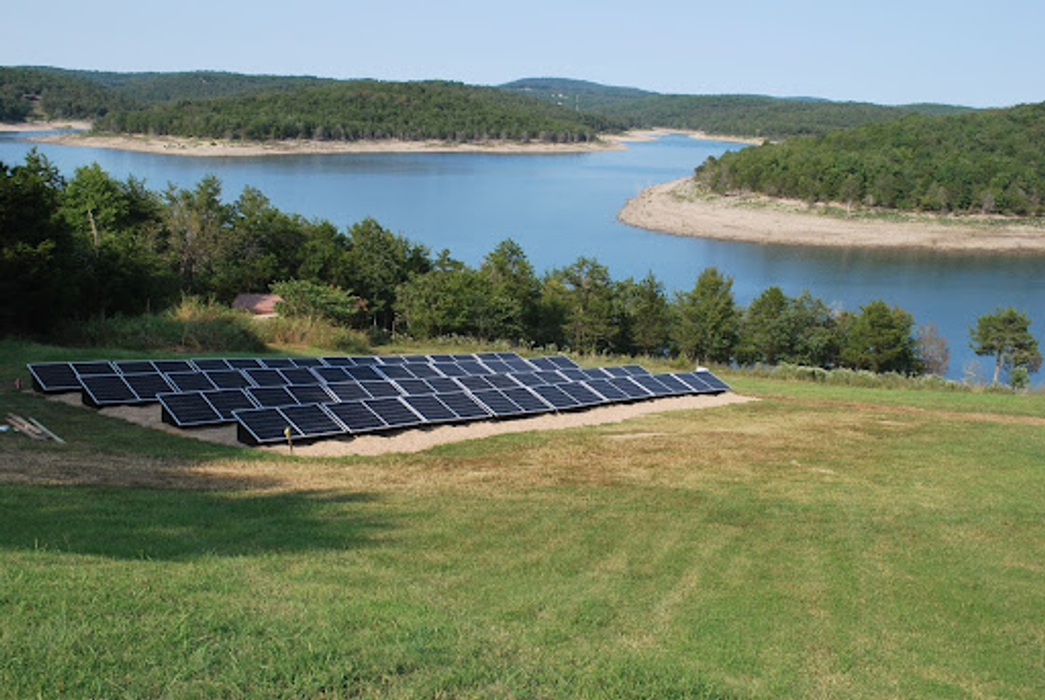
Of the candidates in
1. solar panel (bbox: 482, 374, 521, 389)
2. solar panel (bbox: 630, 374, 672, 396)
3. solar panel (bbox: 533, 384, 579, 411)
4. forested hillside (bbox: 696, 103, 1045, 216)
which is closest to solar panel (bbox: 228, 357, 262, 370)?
solar panel (bbox: 482, 374, 521, 389)

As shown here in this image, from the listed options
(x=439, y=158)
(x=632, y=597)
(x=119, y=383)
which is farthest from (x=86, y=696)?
(x=439, y=158)

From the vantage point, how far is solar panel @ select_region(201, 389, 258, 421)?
683 inches

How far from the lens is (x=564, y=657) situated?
7.12m

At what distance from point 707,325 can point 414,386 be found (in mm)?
30002

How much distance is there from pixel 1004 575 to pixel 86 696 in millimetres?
9813

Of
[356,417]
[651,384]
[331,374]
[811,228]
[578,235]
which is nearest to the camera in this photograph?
[356,417]

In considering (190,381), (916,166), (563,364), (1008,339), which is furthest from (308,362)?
(916,166)

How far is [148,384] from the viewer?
18.6 meters

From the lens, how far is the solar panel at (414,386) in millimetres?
20145

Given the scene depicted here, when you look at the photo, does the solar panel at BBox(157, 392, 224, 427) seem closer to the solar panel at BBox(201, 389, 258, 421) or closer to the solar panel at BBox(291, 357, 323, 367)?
the solar panel at BBox(201, 389, 258, 421)

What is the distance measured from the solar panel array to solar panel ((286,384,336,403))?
0.07 feet

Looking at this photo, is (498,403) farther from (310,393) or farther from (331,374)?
(310,393)

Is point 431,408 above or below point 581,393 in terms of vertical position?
above

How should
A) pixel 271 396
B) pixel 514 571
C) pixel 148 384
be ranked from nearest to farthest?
1. pixel 514 571
2. pixel 271 396
3. pixel 148 384
